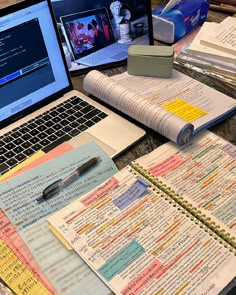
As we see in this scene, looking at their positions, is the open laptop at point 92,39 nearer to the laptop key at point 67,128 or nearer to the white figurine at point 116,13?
the white figurine at point 116,13

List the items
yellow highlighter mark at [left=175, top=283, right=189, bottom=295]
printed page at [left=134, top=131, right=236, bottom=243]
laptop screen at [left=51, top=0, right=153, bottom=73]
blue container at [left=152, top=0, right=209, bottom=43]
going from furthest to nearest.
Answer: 1. blue container at [left=152, top=0, right=209, bottom=43]
2. laptop screen at [left=51, top=0, right=153, bottom=73]
3. printed page at [left=134, top=131, right=236, bottom=243]
4. yellow highlighter mark at [left=175, top=283, right=189, bottom=295]

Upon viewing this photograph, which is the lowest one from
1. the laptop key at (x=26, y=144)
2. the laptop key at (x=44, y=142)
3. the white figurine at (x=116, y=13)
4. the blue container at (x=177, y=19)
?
the laptop key at (x=44, y=142)

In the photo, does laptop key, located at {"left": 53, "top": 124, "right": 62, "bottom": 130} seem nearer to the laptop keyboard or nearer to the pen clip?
the laptop keyboard

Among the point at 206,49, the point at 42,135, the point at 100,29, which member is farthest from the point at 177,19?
the point at 42,135

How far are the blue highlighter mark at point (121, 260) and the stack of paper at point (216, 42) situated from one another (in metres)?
0.63

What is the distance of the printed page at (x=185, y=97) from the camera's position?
2.87 feet

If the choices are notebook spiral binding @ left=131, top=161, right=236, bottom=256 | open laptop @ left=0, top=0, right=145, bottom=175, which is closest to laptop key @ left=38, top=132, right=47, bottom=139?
open laptop @ left=0, top=0, right=145, bottom=175

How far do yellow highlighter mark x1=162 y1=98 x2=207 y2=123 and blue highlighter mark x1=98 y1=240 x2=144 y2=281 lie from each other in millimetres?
326

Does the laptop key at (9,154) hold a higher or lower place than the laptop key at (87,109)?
higher

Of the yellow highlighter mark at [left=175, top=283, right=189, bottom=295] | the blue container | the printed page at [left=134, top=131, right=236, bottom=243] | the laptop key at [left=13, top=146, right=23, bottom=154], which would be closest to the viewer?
the yellow highlighter mark at [left=175, top=283, right=189, bottom=295]

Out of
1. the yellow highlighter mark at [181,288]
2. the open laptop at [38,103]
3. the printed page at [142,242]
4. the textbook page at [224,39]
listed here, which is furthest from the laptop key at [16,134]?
the textbook page at [224,39]

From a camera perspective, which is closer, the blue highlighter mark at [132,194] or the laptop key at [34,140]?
the blue highlighter mark at [132,194]

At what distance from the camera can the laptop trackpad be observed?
2.65ft

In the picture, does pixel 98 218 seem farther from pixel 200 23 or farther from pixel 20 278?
pixel 200 23
